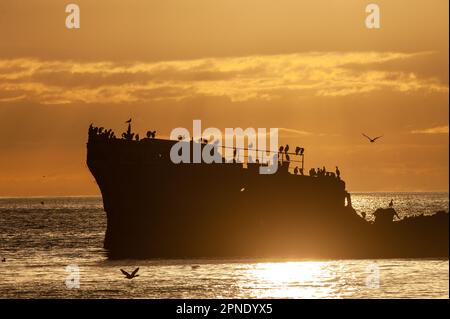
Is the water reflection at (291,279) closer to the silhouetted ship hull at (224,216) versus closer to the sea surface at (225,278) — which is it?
the sea surface at (225,278)

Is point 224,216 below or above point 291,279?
above

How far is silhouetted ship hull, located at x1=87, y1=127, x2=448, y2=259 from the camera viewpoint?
2906 inches

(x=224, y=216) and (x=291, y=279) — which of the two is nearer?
(x=291, y=279)

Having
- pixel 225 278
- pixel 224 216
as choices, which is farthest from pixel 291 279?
pixel 224 216

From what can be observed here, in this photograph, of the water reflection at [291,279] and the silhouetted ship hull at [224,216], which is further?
the silhouetted ship hull at [224,216]

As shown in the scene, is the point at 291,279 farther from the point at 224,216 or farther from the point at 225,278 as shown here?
the point at 224,216

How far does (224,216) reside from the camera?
75438 mm

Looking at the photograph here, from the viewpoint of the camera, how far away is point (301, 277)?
61.3 m

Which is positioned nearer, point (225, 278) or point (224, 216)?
point (225, 278)

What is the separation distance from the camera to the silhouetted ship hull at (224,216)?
2906 inches

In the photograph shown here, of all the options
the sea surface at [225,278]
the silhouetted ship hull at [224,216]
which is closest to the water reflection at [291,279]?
the sea surface at [225,278]
